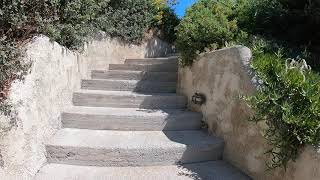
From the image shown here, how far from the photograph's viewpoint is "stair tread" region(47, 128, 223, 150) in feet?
12.2

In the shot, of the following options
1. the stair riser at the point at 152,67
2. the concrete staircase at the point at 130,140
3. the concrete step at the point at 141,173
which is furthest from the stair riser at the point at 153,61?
the concrete step at the point at 141,173

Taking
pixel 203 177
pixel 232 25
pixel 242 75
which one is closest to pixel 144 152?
pixel 203 177

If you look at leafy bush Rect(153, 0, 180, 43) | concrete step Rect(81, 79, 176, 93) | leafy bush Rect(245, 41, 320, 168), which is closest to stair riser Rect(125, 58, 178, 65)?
concrete step Rect(81, 79, 176, 93)

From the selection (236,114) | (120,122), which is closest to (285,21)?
(236,114)

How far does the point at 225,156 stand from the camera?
3984 millimetres

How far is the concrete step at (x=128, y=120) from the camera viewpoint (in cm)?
426

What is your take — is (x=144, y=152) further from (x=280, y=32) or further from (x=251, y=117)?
(x=280, y=32)

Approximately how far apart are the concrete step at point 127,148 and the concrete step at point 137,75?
5.70 feet

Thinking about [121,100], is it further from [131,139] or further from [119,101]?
[131,139]

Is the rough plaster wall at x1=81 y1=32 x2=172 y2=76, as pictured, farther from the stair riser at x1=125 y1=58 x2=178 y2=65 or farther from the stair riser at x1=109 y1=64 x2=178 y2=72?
the stair riser at x1=109 y1=64 x2=178 y2=72

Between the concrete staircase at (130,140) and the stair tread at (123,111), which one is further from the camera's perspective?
the stair tread at (123,111)

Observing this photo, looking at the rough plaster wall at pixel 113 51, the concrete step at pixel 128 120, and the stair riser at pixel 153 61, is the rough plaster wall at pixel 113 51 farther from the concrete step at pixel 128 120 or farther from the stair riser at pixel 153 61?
the concrete step at pixel 128 120

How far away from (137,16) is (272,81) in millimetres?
4411

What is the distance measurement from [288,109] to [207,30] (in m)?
1.96
